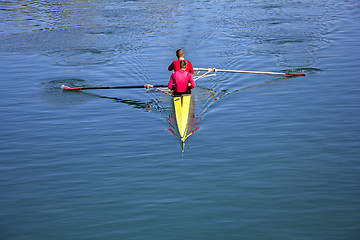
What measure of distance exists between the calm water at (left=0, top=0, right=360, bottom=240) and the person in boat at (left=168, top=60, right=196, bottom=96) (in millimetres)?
894

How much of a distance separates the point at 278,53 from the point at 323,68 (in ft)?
10.7

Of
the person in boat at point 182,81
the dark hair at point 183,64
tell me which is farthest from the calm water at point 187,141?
the dark hair at point 183,64

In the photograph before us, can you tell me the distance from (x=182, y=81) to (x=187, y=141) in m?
2.57

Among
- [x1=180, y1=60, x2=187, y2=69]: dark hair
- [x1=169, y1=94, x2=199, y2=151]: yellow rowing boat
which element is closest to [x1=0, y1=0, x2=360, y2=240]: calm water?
[x1=169, y1=94, x2=199, y2=151]: yellow rowing boat

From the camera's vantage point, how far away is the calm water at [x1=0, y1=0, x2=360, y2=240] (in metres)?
8.49

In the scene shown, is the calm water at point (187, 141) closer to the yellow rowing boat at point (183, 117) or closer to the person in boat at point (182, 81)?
the yellow rowing boat at point (183, 117)

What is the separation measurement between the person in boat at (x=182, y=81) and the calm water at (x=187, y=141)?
89 centimetres

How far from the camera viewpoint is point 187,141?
1229 centimetres

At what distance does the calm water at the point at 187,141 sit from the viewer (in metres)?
8.49

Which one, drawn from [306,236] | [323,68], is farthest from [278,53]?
[306,236]

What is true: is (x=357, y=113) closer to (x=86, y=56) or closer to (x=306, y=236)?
(x=306, y=236)

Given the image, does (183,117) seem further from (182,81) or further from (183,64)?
(183,64)

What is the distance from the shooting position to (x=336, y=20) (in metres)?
27.6

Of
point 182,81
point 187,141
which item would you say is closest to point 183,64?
point 182,81
